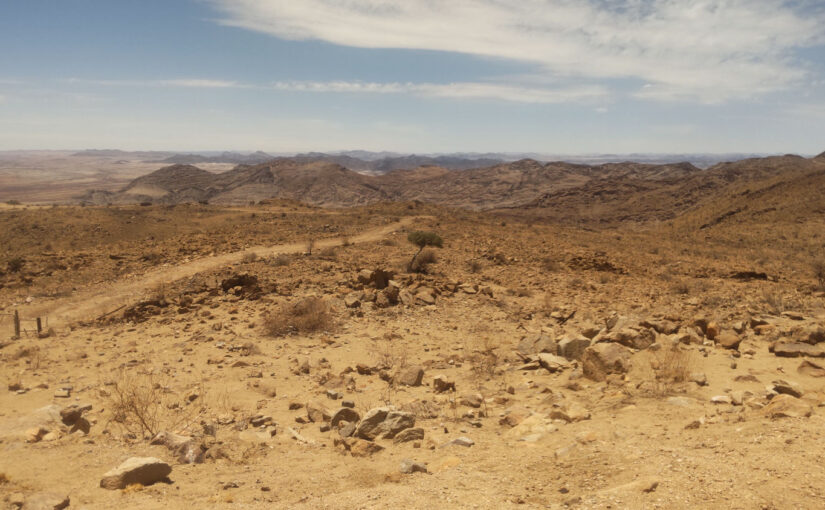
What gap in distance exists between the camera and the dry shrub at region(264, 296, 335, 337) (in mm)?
10344

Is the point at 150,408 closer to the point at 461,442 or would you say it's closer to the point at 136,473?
the point at 136,473

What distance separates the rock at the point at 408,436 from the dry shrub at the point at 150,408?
271cm

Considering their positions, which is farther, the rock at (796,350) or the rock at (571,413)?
the rock at (796,350)

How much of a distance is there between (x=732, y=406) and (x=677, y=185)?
75.8 m

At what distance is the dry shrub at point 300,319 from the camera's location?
33.9ft

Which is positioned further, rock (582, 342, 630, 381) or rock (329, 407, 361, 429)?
rock (582, 342, 630, 381)

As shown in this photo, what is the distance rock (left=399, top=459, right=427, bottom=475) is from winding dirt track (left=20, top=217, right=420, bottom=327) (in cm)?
1148

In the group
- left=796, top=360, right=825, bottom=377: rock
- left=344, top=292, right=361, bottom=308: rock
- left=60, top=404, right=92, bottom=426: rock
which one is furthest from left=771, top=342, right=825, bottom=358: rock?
left=60, top=404, right=92, bottom=426: rock

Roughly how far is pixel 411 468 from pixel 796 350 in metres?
6.07

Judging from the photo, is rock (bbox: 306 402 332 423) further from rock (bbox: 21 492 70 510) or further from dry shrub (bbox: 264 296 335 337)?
dry shrub (bbox: 264 296 335 337)

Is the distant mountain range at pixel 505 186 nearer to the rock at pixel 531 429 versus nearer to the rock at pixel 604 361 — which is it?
the rock at pixel 604 361

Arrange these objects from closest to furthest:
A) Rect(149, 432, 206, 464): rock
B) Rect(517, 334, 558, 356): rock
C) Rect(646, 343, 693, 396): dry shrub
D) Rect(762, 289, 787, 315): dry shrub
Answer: Rect(149, 432, 206, 464): rock < Rect(646, 343, 693, 396): dry shrub < Rect(517, 334, 558, 356): rock < Rect(762, 289, 787, 315): dry shrub

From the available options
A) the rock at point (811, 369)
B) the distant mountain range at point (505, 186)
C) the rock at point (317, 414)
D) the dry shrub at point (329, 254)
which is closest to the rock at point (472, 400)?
the rock at point (317, 414)

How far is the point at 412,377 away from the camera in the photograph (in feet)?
25.2
